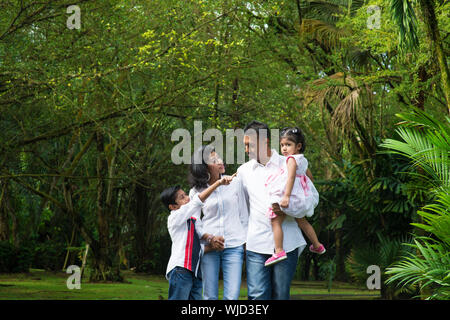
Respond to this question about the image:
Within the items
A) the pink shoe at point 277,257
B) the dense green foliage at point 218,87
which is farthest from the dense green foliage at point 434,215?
the pink shoe at point 277,257

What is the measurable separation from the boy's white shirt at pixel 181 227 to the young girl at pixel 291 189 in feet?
2.20

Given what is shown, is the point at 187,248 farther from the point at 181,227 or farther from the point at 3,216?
the point at 3,216

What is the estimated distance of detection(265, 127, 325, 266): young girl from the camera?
4367mm

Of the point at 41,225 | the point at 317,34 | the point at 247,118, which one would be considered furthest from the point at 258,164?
the point at 41,225

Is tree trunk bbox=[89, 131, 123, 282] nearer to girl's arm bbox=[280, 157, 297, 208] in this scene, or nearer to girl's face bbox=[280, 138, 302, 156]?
girl's face bbox=[280, 138, 302, 156]

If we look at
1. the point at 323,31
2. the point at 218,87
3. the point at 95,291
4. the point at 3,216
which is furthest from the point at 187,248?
the point at 3,216

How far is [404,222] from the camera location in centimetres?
1156

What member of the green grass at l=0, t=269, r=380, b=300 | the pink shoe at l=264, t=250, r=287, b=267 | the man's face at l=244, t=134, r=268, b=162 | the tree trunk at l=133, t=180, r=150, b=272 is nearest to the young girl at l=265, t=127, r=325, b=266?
the pink shoe at l=264, t=250, r=287, b=267

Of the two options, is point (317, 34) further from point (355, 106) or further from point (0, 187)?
point (0, 187)

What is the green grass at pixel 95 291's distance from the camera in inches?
486

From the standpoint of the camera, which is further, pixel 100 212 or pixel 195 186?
pixel 100 212

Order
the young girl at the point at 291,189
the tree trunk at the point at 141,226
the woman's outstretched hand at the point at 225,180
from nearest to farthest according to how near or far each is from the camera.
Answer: the young girl at the point at 291,189
the woman's outstretched hand at the point at 225,180
the tree trunk at the point at 141,226

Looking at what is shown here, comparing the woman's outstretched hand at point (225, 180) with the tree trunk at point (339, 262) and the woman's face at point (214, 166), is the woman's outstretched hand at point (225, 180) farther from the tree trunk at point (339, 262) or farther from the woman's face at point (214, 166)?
the tree trunk at point (339, 262)

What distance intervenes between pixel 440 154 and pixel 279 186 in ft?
7.03
